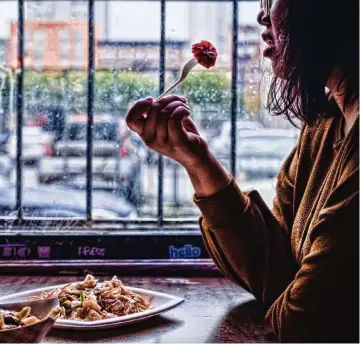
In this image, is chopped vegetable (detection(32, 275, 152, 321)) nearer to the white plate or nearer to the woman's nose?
the white plate

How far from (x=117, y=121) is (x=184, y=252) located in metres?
0.55

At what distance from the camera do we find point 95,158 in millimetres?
2223

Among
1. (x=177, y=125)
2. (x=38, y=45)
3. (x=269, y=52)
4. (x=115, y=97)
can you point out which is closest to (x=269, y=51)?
(x=269, y=52)

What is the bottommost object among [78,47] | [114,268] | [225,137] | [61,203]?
[114,268]

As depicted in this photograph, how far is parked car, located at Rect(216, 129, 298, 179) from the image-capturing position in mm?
2268

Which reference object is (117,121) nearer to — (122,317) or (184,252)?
(184,252)

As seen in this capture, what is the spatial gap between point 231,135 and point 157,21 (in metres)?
0.50

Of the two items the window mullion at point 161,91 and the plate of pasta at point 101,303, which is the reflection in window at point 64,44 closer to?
the window mullion at point 161,91

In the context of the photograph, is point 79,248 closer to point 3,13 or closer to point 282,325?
point 3,13

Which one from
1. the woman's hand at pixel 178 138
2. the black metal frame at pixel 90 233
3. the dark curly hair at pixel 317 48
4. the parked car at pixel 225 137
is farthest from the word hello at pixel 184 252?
the dark curly hair at pixel 317 48

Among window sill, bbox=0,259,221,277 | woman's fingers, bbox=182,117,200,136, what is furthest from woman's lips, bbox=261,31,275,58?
window sill, bbox=0,259,221,277

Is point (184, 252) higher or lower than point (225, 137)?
lower

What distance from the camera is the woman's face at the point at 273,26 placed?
130 centimetres

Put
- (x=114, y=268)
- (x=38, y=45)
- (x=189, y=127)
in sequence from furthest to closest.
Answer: (x=38, y=45)
(x=114, y=268)
(x=189, y=127)
